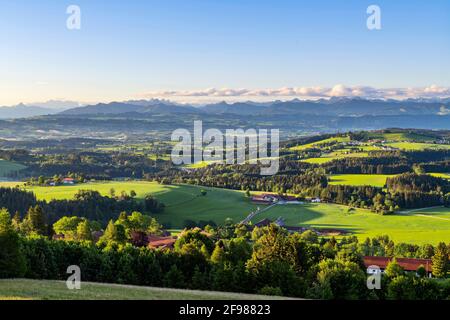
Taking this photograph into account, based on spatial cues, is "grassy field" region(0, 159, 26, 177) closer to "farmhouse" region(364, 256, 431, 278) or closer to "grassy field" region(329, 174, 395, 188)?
"grassy field" region(329, 174, 395, 188)

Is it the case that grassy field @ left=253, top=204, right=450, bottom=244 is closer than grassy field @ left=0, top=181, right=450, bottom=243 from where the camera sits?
Yes

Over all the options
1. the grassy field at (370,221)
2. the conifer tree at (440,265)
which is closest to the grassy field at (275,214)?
the grassy field at (370,221)

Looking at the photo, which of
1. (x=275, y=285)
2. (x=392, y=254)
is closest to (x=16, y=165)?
(x=392, y=254)

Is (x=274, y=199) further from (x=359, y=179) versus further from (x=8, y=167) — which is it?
(x=8, y=167)

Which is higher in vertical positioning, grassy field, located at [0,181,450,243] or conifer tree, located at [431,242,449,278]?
conifer tree, located at [431,242,449,278]

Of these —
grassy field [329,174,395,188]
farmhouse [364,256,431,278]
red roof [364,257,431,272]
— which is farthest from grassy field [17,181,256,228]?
farmhouse [364,256,431,278]

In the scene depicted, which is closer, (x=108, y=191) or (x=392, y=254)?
(x=392, y=254)

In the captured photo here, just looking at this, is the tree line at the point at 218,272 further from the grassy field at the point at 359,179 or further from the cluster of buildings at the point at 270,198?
the grassy field at the point at 359,179
